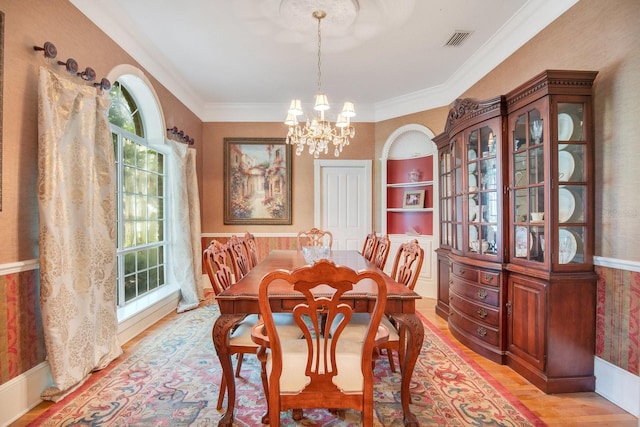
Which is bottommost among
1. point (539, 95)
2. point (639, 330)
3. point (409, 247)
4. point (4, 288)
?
point (639, 330)

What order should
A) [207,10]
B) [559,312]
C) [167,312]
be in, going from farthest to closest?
[167,312], [207,10], [559,312]

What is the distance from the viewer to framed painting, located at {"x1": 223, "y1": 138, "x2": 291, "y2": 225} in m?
5.00

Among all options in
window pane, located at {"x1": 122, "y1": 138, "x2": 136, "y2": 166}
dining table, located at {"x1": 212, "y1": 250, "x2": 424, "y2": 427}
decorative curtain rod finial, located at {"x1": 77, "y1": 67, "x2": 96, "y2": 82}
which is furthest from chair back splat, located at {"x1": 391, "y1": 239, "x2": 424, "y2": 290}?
window pane, located at {"x1": 122, "y1": 138, "x2": 136, "y2": 166}

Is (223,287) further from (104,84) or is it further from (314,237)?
(314,237)

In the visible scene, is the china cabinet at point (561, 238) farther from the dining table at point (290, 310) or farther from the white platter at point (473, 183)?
the dining table at point (290, 310)

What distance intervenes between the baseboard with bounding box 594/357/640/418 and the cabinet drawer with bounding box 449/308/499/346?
2.11ft

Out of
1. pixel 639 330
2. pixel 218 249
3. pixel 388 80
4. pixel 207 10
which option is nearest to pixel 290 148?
pixel 388 80

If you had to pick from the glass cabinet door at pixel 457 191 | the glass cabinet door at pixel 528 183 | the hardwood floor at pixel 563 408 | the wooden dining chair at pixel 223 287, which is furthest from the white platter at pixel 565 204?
the wooden dining chair at pixel 223 287

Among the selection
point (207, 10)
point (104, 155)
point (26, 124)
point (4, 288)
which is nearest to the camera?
point (4, 288)

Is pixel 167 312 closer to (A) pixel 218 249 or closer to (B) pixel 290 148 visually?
(A) pixel 218 249

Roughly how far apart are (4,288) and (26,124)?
1031 mm

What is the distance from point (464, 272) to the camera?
2904 mm

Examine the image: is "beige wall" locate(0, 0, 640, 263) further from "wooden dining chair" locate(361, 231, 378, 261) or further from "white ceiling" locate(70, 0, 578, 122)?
"wooden dining chair" locate(361, 231, 378, 261)

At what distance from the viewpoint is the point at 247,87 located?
429 cm
